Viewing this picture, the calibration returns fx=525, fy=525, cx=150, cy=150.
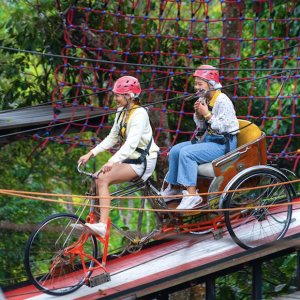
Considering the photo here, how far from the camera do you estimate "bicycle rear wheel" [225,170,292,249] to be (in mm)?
3290

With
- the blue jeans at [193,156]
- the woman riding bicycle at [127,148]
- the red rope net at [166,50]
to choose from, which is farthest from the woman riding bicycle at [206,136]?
the red rope net at [166,50]

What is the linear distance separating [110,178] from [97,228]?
288 mm

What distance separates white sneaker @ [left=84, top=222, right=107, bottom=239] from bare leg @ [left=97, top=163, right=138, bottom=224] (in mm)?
32

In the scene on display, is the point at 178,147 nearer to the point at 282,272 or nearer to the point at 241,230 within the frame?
the point at 241,230

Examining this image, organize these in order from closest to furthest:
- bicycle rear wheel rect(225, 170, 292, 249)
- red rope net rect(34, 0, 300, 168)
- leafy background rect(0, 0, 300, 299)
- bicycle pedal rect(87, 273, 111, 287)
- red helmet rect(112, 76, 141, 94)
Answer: bicycle pedal rect(87, 273, 111, 287), red helmet rect(112, 76, 141, 94), bicycle rear wheel rect(225, 170, 292, 249), red rope net rect(34, 0, 300, 168), leafy background rect(0, 0, 300, 299)

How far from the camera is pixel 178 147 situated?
11.1 feet

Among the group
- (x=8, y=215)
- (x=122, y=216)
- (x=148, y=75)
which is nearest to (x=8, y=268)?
(x=8, y=215)

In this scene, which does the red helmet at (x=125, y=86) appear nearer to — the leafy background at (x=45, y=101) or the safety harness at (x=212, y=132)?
the safety harness at (x=212, y=132)

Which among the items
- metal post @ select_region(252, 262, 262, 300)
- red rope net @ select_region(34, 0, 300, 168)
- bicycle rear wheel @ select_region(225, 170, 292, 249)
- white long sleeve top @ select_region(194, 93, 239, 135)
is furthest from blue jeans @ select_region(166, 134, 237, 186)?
red rope net @ select_region(34, 0, 300, 168)

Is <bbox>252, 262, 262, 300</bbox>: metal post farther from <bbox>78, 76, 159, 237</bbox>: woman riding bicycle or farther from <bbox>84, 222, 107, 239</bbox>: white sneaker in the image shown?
<bbox>84, 222, 107, 239</bbox>: white sneaker

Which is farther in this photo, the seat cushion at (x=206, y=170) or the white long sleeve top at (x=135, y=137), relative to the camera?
the seat cushion at (x=206, y=170)

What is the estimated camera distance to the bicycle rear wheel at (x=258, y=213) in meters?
3.29

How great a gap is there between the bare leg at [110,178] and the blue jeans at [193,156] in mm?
321

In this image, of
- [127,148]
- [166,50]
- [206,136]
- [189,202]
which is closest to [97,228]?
[127,148]
